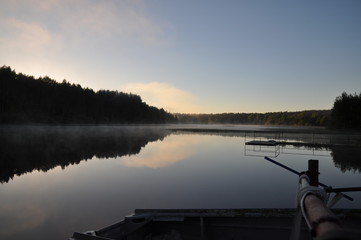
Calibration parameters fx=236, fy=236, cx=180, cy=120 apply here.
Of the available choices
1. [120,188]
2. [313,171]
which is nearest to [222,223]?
[313,171]

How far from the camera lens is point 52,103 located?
9700 centimetres

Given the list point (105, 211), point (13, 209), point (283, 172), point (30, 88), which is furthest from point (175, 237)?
point (30, 88)

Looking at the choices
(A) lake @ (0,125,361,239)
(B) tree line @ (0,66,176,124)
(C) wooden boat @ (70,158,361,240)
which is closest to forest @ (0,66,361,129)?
(B) tree line @ (0,66,176,124)

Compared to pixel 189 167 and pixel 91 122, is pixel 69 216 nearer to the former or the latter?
pixel 189 167

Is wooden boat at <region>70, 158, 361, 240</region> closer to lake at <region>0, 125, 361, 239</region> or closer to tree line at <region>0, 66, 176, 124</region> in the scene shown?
lake at <region>0, 125, 361, 239</region>

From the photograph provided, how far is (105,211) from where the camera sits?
33.5 ft

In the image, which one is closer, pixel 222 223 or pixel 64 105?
pixel 222 223

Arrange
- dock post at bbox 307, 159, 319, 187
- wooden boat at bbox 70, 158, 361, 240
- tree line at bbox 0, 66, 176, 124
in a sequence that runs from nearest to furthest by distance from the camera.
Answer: dock post at bbox 307, 159, 319, 187 → wooden boat at bbox 70, 158, 361, 240 → tree line at bbox 0, 66, 176, 124

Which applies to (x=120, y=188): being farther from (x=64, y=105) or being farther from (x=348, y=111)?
(x=64, y=105)

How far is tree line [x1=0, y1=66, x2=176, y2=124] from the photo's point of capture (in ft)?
262

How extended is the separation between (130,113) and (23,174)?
464 feet

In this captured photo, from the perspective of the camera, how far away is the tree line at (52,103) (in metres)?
79.8

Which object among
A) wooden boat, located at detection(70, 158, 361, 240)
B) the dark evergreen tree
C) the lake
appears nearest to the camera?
wooden boat, located at detection(70, 158, 361, 240)

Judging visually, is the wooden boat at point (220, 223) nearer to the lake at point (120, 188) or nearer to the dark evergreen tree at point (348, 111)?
the lake at point (120, 188)
